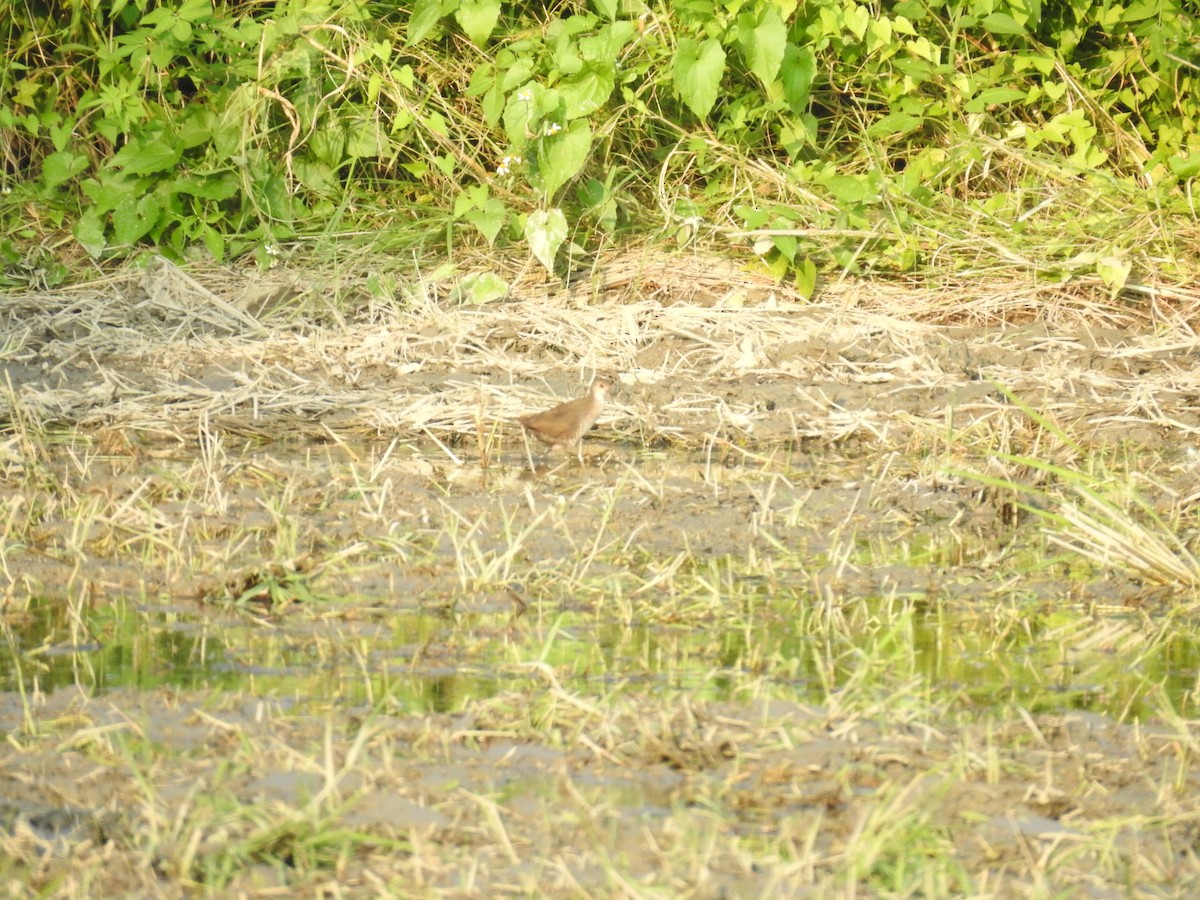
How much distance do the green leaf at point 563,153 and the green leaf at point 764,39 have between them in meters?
0.69

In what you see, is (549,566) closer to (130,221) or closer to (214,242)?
(214,242)

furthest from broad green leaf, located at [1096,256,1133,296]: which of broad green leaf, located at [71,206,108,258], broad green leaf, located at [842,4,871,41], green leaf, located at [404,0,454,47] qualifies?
broad green leaf, located at [71,206,108,258]

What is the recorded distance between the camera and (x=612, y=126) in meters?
6.45

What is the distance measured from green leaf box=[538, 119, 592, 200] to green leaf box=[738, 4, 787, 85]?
0.69m

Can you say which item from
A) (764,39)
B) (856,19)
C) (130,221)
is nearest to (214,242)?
(130,221)

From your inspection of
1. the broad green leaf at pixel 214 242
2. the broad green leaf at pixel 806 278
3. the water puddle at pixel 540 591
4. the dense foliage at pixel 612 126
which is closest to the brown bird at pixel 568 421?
the water puddle at pixel 540 591

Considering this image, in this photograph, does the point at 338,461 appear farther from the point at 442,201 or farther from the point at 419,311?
the point at 442,201

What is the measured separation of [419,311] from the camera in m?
6.09

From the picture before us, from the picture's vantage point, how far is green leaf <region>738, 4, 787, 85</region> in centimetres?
605

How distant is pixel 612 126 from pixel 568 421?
85.0 inches

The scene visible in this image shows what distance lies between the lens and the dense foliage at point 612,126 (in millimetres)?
6312

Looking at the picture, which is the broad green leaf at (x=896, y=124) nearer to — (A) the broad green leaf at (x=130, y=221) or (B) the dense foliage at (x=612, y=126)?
(B) the dense foliage at (x=612, y=126)

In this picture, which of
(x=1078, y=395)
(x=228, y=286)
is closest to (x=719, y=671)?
(x=1078, y=395)

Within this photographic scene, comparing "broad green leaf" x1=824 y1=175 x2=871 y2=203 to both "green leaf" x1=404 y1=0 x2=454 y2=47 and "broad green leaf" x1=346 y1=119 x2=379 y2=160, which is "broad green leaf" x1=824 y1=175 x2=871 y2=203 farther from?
"broad green leaf" x1=346 y1=119 x2=379 y2=160
